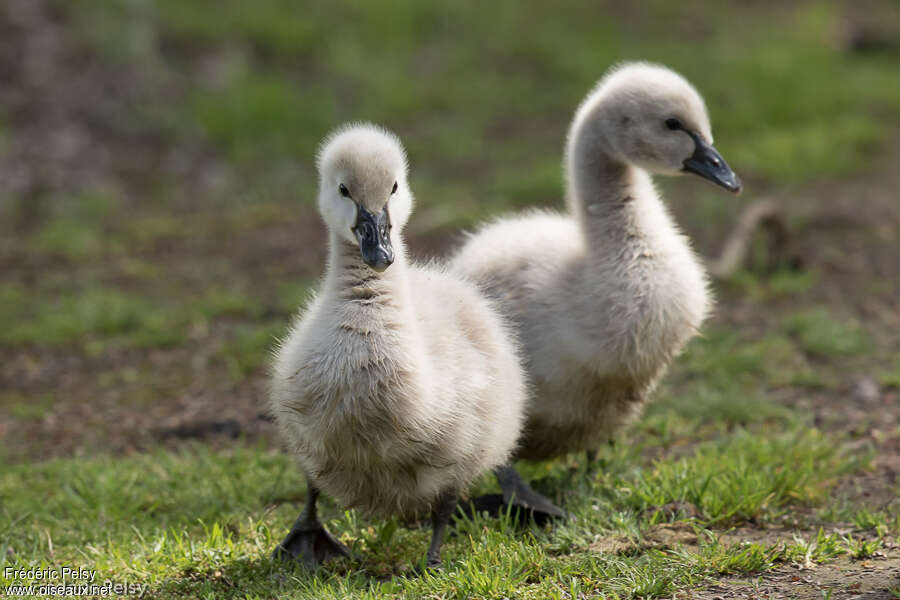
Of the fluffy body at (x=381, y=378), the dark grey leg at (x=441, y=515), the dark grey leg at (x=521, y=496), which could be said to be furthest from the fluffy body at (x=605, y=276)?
the dark grey leg at (x=441, y=515)

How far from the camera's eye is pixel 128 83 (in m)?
11.4

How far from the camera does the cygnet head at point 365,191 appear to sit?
13.4 ft

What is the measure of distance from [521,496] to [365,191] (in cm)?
146

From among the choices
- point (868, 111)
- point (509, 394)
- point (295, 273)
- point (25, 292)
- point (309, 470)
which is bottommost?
point (25, 292)

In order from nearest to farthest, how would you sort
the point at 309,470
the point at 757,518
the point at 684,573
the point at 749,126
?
1. the point at 684,573
2. the point at 309,470
3. the point at 757,518
4. the point at 749,126

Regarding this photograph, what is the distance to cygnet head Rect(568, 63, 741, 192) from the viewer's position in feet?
17.1

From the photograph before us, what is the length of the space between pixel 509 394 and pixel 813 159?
6.42m

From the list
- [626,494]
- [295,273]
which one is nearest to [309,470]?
[626,494]

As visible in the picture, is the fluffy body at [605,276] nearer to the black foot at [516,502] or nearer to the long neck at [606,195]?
the long neck at [606,195]

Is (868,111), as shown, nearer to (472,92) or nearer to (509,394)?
(472,92)

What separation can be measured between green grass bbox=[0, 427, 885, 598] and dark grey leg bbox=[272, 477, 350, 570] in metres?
0.06

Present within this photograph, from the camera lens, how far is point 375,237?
160 inches

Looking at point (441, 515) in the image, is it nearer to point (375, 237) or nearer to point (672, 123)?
point (375, 237)

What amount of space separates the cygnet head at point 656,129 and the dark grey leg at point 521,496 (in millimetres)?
1458
